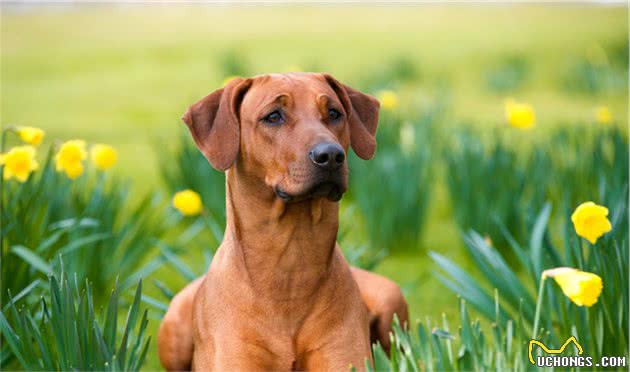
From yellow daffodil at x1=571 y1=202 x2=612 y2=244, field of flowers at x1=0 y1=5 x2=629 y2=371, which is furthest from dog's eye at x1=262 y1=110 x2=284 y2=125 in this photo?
yellow daffodil at x1=571 y1=202 x2=612 y2=244

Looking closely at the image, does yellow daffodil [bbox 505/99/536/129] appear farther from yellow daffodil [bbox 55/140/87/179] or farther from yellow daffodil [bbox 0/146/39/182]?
yellow daffodil [bbox 0/146/39/182]

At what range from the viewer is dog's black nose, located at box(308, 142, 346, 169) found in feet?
7.77

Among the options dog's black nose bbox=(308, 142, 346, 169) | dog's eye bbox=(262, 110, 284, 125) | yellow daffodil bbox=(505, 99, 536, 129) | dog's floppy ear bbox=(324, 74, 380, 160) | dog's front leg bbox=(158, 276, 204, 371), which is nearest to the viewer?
dog's black nose bbox=(308, 142, 346, 169)

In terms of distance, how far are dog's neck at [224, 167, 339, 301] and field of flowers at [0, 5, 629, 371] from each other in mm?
408

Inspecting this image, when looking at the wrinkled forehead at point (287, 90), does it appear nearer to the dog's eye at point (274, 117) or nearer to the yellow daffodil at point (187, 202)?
the dog's eye at point (274, 117)

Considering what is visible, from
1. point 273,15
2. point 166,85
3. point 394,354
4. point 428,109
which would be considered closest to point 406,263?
point 428,109

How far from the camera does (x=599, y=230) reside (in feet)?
7.93

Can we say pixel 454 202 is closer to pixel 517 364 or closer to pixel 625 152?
pixel 625 152

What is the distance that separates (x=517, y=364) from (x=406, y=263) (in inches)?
114

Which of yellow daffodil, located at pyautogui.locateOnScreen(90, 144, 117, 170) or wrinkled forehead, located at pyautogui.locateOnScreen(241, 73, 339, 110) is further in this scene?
yellow daffodil, located at pyautogui.locateOnScreen(90, 144, 117, 170)

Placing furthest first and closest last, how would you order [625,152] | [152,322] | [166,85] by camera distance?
[166,85] < [625,152] < [152,322]

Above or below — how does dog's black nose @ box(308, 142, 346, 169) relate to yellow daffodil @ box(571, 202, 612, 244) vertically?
above

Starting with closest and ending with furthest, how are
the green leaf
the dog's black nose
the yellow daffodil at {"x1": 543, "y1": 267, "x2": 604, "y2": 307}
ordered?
the yellow daffodil at {"x1": 543, "y1": 267, "x2": 604, "y2": 307}
the dog's black nose
the green leaf

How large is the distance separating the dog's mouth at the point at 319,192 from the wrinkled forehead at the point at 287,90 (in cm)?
32
